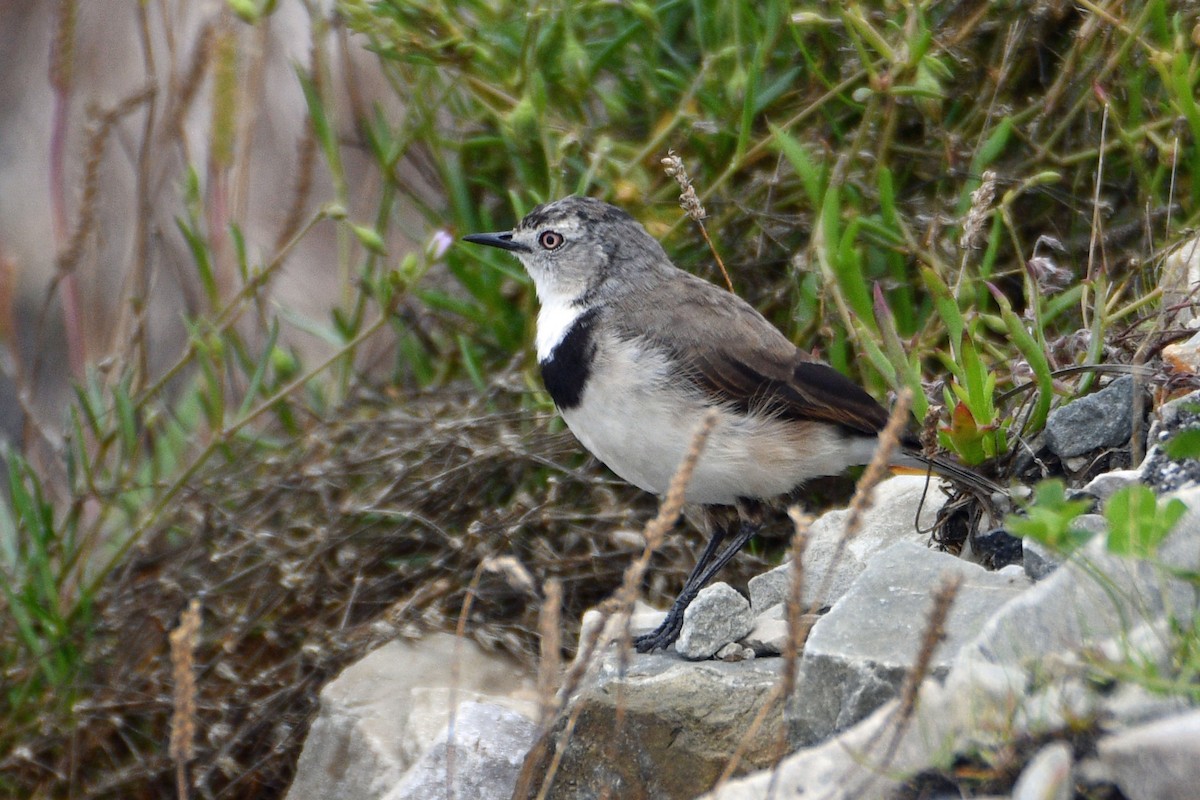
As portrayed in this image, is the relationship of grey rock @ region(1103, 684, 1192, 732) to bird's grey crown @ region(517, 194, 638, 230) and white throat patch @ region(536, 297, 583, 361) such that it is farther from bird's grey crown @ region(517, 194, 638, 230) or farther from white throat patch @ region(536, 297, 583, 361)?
bird's grey crown @ region(517, 194, 638, 230)

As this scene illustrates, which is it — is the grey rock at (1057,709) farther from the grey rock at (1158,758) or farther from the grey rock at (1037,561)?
the grey rock at (1037,561)

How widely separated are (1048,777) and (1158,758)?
0.52ft

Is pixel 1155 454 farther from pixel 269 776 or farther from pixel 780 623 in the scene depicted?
pixel 269 776

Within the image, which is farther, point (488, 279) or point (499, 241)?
point (488, 279)

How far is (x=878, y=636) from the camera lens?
292 cm

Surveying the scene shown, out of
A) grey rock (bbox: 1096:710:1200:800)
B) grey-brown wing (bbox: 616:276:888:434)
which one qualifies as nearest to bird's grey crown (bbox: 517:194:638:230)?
grey-brown wing (bbox: 616:276:888:434)

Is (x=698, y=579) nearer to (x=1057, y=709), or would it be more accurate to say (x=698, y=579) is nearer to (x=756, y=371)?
(x=756, y=371)

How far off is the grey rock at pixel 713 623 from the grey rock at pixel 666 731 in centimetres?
11

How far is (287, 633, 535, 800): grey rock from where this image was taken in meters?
4.16

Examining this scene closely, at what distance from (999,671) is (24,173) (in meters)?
8.05

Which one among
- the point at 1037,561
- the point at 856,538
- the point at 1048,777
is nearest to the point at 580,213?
the point at 856,538

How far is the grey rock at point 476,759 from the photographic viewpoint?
352 cm

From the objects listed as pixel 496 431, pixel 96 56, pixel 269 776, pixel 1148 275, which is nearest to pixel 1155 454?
pixel 1148 275

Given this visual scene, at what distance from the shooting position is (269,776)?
484cm
